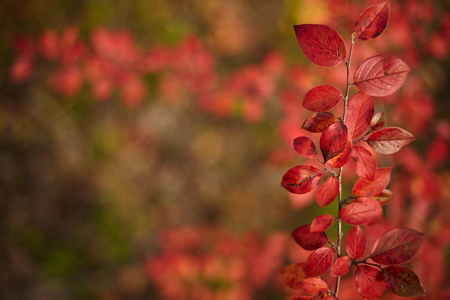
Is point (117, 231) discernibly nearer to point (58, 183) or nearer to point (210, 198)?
point (58, 183)

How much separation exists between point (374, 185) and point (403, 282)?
0.51 ft

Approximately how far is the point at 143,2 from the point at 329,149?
2.82 meters

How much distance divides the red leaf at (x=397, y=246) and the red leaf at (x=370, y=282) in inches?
1.0

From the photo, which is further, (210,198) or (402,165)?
(210,198)

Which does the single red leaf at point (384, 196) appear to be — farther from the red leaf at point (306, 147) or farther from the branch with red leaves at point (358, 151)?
the red leaf at point (306, 147)

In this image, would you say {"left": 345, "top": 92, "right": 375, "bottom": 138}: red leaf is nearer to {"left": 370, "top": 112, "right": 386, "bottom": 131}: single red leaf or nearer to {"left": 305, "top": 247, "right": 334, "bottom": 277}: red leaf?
{"left": 370, "top": 112, "right": 386, "bottom": 131}: single red leaf

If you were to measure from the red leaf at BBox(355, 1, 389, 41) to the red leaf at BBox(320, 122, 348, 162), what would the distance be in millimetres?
154

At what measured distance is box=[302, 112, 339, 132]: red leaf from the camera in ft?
1.59

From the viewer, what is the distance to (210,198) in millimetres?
2521

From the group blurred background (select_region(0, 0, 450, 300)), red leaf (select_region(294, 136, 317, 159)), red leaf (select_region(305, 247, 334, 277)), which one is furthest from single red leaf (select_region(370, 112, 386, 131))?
blurred background (select_region(0, 0, 450, 300))

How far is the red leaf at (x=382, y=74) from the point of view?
0.46m

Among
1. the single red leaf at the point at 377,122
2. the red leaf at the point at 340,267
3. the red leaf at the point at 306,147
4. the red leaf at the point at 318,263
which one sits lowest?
the red leaf at the point at 340,267

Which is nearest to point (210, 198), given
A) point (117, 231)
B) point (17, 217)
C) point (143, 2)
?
point (117, 231)

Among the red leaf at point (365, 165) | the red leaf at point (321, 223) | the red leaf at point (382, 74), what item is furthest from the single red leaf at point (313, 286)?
the red leaf at point (382, 74)
